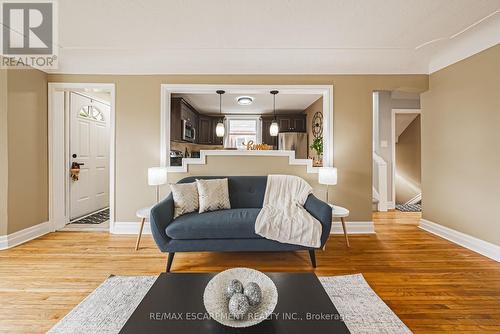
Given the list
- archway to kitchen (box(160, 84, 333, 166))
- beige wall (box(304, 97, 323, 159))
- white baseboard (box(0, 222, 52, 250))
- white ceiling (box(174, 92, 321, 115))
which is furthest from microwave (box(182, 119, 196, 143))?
beige wall (box(304, 97, 323, 159))

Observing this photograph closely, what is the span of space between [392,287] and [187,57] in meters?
3.70

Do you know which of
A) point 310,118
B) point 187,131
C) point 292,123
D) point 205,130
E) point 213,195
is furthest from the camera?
point 205,130

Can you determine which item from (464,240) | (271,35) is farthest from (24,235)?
(464,240)

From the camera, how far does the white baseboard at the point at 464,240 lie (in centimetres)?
277

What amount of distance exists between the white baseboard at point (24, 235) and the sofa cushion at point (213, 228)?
90.9 inches

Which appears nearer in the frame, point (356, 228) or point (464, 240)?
point (464, 240)

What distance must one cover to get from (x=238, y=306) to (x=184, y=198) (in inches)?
74.9

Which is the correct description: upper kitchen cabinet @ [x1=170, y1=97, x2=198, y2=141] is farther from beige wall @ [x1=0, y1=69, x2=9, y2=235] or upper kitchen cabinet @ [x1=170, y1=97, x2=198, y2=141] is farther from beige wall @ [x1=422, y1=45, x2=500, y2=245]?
beige wall @ [x1=422, y1=45, x2=500, y2=245]

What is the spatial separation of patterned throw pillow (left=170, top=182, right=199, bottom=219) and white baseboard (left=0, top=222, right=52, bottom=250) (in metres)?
2.21

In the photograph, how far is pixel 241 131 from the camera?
7.66m

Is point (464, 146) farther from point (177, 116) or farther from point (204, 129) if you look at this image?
point (204, 129)

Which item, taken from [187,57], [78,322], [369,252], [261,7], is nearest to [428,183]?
[369,252]

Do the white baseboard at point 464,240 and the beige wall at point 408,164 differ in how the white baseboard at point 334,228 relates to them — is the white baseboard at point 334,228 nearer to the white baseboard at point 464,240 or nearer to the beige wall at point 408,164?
the white baseboard at point 464,240

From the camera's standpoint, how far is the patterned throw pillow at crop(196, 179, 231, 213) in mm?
2957
